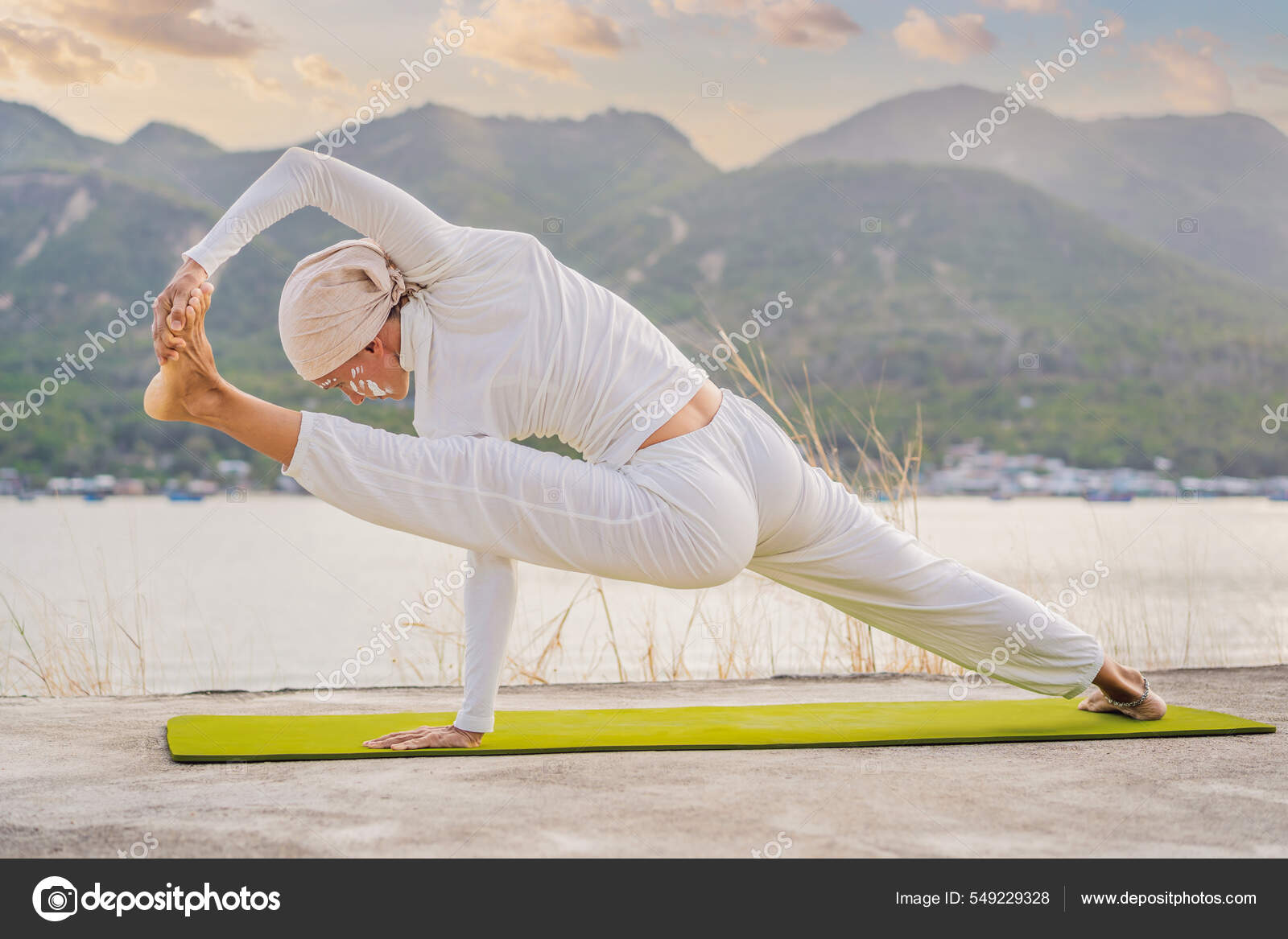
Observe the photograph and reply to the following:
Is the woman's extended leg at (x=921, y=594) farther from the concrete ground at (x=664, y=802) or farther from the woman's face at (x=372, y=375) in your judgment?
the woman's face at (x=372, y=375)

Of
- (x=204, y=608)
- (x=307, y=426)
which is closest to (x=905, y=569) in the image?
(x=307, y=426)

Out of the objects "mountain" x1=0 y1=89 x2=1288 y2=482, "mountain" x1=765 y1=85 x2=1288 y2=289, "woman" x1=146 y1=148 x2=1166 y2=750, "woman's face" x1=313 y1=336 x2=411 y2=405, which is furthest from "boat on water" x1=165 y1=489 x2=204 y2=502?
"woman" x1=146 y1=148 x2=1166 y2=750

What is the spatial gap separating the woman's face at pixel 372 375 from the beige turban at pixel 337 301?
0.12 feet

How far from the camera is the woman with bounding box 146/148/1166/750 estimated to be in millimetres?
2119

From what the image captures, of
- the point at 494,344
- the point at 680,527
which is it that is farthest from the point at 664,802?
the point at 494,344

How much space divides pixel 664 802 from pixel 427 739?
2.16 feet

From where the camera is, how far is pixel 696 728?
2.61m

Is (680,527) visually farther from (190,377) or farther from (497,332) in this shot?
(190,377)

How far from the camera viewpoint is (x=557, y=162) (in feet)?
141

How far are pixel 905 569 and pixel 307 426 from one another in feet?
4.22

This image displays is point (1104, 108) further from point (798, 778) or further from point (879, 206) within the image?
point (798, 778)

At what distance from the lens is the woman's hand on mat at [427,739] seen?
2.33m
